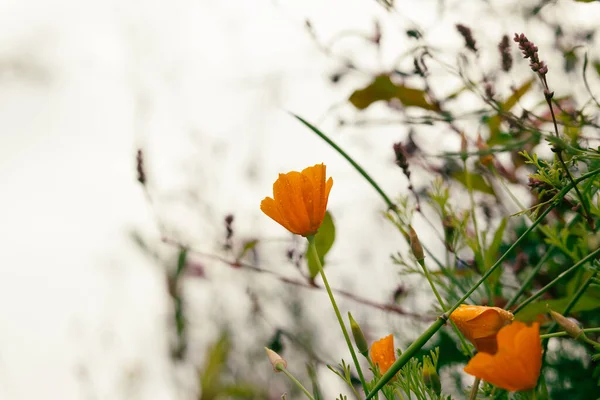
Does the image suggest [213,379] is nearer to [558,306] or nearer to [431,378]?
[431,378]

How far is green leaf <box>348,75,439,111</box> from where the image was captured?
28.1 inches

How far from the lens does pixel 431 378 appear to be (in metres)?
0.43

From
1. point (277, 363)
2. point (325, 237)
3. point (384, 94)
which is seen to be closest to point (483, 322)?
point (277, 363)

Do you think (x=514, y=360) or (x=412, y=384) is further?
(x=412, y=384)

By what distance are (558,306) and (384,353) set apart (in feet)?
0.55

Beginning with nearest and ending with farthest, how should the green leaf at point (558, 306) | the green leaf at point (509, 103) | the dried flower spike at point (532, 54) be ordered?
the dried flower spike at point (532, 54) < the green leaf at point (558, 306) < the green leaf at point (509, 103)

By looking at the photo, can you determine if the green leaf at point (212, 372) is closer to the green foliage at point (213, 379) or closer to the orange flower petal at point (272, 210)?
the green foliage at point (213, 379)

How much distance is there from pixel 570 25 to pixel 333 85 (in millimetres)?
502

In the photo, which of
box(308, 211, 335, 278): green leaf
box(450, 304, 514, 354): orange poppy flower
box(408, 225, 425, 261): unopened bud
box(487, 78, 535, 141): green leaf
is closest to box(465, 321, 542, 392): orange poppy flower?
box(450, 304, 514, 354): orange poppy flower

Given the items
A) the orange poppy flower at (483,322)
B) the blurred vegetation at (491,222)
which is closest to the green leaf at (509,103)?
the blurred vegetation at (491,222)

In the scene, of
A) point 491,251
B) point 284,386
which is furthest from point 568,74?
point 284,386

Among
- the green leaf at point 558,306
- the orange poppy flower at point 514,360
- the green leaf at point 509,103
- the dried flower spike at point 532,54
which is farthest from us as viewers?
the green leaf at point 509,103

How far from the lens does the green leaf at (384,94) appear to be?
71cm

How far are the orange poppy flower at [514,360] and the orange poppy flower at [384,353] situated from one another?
0.13 meters
